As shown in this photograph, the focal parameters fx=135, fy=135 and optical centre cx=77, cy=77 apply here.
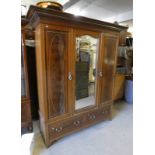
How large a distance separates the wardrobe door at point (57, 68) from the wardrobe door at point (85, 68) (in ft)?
0.61

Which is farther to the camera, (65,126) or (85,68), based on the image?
(85,68)

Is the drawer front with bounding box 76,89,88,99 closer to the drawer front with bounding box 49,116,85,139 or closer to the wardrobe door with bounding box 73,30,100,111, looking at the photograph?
the wardrobe door with bounding box 73,30,100,111

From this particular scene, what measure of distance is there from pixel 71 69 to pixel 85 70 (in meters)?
0.33

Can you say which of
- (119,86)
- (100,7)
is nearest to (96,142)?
(119,86)

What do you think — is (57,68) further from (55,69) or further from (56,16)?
(56,16)

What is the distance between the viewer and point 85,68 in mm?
2217

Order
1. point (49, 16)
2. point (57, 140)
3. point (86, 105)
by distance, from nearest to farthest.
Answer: point (49, 16)
point (57, 140)
point (86, 105)

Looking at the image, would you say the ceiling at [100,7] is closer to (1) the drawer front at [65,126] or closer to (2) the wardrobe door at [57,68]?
(2) the wardrobe door at [57,68]

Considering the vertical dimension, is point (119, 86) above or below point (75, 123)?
above

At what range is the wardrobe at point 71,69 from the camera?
68.6 inches
